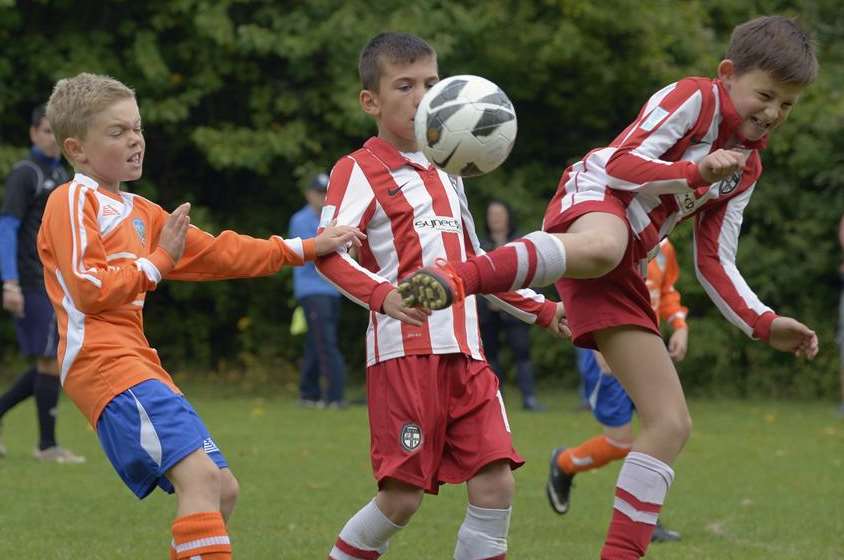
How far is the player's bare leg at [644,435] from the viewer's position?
467 centimetres

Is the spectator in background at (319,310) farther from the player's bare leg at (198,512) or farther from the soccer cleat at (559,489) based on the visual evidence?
the player's bare leg at (198,512)

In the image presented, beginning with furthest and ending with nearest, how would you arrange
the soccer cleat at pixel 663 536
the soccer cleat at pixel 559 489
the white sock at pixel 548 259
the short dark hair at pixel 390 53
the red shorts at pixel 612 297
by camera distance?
the soccer cleat at pixel 559 489, the soccer cleat at pixel 663 536, the short dark hair at pixel 390 53, the red shorts at pixel 612 297, the white sock at pixel 548 259

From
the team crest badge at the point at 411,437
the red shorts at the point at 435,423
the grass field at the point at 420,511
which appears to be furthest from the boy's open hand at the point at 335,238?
the grass field at the point at 420,511

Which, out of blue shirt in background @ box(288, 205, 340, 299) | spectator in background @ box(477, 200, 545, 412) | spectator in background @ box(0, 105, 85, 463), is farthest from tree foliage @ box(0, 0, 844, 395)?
spectator in background @ box(0, 105, 85, 463)

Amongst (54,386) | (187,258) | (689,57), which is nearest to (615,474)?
(54,386)

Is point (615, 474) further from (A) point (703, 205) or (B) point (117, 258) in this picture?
(B) point (117, 258)

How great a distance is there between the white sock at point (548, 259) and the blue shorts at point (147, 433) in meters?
1.21

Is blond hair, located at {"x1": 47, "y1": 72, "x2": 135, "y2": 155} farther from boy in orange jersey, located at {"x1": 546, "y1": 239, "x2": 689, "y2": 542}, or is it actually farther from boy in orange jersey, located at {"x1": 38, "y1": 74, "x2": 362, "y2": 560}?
boy in orange jersey, located at {"x1": 546, "y1": 239, "x2": 689, "y2": 542}

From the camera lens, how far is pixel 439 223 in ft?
16.0

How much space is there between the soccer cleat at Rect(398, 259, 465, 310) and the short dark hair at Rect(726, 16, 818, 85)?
145 centimetres

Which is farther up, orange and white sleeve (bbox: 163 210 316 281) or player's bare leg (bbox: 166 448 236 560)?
orange and white sleeve (bbox: 163 210 316 281)

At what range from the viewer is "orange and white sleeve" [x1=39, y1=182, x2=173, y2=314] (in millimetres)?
4438

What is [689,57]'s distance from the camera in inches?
663

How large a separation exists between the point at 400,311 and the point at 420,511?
358cm
